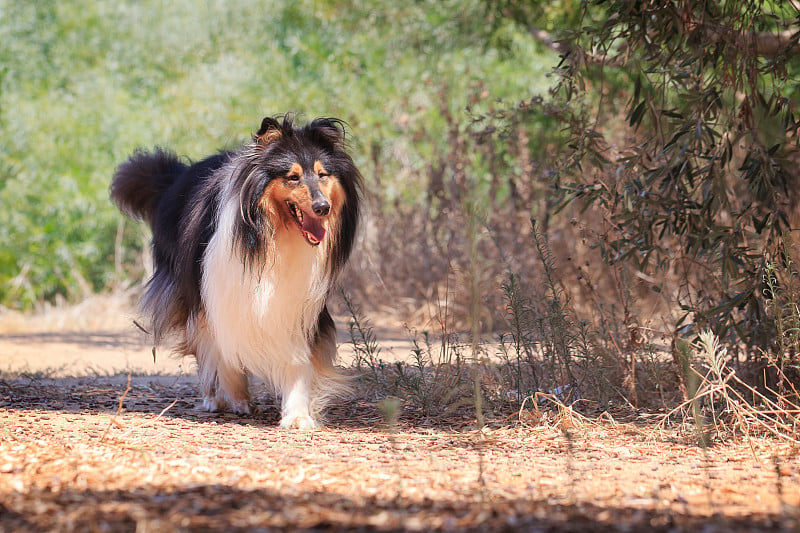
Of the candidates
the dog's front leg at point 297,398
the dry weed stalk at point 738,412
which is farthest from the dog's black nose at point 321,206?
the dry weed stalk at point 738,412

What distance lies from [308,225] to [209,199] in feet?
2.33

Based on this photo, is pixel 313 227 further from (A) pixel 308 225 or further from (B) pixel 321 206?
(B) pixel 321 206

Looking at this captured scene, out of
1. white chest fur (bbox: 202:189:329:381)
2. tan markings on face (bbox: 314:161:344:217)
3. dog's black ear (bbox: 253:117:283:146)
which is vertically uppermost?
dog's black ear (bbox: 253:117:283:146)

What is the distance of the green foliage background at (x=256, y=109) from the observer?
1248 centimetres

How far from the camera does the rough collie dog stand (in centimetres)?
496

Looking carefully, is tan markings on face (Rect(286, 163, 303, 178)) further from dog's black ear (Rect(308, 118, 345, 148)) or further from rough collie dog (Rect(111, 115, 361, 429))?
dog's black ear (Rect(308, 118, 345, 148))

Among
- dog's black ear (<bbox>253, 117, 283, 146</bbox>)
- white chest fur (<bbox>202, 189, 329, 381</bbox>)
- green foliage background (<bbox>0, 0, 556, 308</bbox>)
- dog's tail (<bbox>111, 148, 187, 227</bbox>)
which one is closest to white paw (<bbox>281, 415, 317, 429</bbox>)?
white chest fur (<bbox>202, 189, 329, 381</bbox>)

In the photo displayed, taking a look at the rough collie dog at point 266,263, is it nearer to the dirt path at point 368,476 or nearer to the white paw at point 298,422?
the white paw at point 298,422

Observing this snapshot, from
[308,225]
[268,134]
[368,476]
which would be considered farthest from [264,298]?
[368,476]

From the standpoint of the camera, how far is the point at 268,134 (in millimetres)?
5066

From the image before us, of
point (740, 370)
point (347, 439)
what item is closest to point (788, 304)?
point (740, 370)

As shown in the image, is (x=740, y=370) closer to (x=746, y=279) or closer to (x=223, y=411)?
(x=746, y=279)

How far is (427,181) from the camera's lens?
11.8 metres

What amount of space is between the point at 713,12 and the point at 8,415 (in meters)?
4.52
